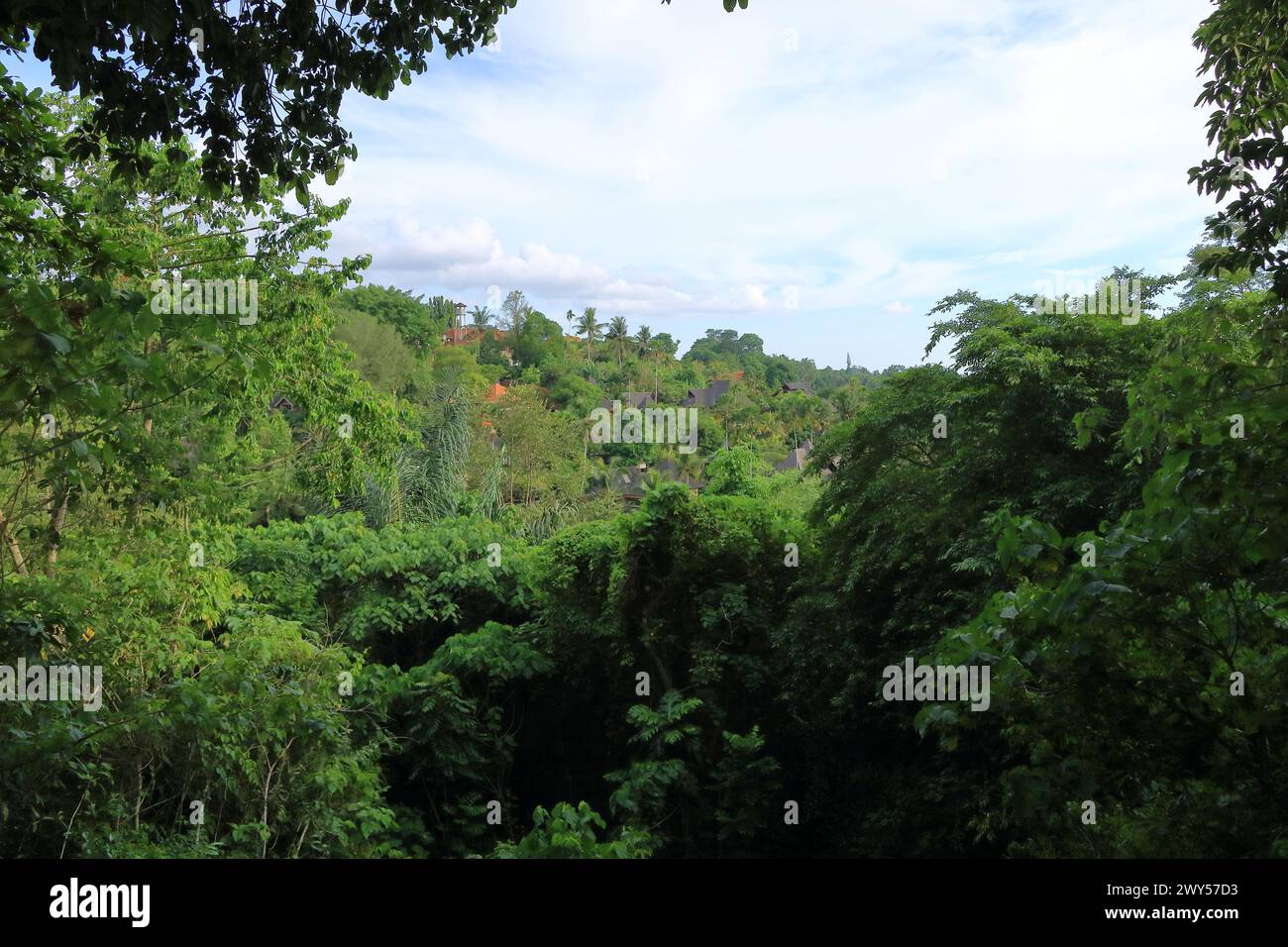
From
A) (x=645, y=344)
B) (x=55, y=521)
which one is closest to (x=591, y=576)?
(x=55, y=521)

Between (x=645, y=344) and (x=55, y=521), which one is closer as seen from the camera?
(x=55, y=521)

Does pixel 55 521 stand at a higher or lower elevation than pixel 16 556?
higher

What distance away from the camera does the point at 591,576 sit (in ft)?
42.3

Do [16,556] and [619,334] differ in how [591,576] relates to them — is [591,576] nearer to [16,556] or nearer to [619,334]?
[16,556]

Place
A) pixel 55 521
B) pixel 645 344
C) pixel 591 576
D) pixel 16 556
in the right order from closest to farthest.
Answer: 1. pixel 16 556
2. pixel 55 521
3. pixel 591 576
4. pixel 645 344

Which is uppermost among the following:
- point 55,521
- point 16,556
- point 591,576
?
point 55,521

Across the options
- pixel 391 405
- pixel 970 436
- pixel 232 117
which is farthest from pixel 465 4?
pixel 391 405

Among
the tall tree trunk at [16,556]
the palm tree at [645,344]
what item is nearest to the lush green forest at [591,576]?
the tall tree trunk at [16,556]

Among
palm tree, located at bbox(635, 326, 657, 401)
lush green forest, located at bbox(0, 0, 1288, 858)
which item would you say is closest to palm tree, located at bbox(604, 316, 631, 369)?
palm tree, located at bbox(635, 326, 657, 401)

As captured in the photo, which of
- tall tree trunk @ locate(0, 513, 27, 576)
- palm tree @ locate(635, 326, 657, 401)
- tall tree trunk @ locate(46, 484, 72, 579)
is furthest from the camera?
palm tree @ locate(635, 326, 657, 401)

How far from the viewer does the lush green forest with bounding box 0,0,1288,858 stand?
3.42 meters

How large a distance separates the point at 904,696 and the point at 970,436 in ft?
8.01

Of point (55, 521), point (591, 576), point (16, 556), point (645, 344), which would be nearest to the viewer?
point (16, 556)

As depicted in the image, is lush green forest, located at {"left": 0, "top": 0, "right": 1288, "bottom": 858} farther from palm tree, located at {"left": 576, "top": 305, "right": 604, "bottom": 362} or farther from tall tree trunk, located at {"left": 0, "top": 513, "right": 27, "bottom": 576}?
palm tree, located at {"left": 576, "top": 305, "right": 604, "bottom": 362}
